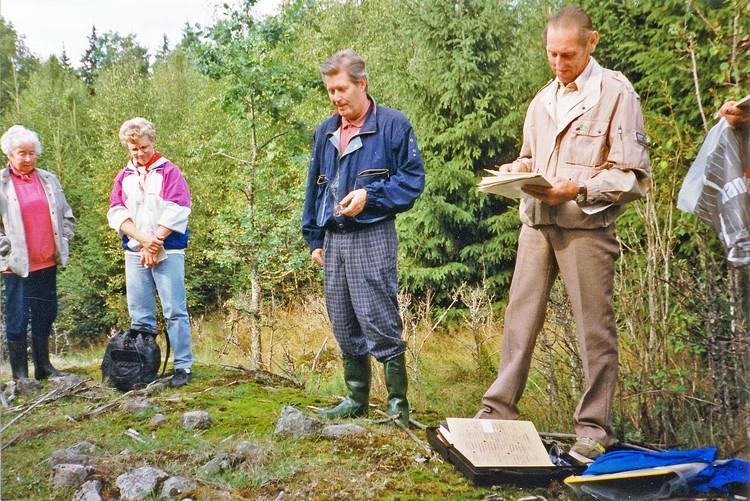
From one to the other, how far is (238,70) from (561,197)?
162 inches

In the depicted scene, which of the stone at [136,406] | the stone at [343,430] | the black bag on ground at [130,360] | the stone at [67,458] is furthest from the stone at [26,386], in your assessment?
the stone at [343,430]

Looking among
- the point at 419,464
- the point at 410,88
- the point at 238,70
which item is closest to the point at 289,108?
the point at 238,70

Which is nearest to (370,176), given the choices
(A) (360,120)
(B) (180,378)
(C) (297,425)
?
(A) (360,120)

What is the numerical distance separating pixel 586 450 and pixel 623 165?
112cm

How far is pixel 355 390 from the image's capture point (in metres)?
3.68

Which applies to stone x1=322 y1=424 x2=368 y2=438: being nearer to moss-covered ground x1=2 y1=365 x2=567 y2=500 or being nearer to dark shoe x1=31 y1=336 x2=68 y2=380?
moss-covered ground x1=2 y1=365 x2=567 y2=500

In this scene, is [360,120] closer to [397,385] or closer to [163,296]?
[397,385]

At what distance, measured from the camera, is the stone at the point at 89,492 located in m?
2.83

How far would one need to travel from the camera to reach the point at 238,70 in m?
6.18

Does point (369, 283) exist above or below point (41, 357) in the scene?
above

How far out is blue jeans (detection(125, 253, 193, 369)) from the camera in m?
4.53

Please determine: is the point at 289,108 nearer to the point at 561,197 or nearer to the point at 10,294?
the point at 10,294

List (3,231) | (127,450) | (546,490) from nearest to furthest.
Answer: (546,490)
(127,450)
(3,231)

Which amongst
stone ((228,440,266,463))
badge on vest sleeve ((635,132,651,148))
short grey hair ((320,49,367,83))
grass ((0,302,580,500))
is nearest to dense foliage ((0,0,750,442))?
badge on vest sleeve ((635,132,651,148))
